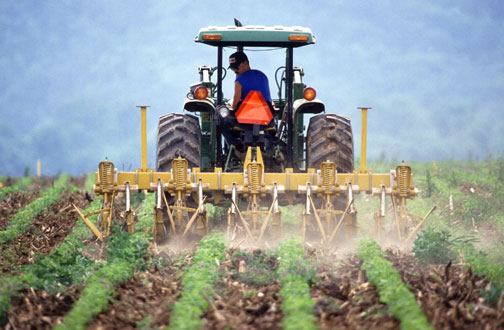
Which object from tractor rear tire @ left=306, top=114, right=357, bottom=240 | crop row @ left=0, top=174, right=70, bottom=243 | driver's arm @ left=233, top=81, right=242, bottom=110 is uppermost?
driver's arm @ left=233, top=81, right=242, bottom=110

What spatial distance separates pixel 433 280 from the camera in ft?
22.9

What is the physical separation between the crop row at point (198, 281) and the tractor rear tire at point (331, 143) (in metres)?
2.01

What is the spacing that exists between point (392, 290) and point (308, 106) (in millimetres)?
4453

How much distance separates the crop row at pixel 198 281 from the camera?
5632 mm

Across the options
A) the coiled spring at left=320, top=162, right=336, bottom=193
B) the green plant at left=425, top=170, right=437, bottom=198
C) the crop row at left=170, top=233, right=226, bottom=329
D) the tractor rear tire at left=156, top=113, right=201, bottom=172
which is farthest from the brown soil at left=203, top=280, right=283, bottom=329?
the green plant at left=425, top=170, right=437, bottom=198

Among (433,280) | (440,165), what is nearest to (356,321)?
(433,280)

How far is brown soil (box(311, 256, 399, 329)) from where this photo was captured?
18.9 feet

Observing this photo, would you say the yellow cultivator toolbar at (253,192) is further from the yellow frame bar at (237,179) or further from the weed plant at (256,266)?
the weed plant at (256,266)

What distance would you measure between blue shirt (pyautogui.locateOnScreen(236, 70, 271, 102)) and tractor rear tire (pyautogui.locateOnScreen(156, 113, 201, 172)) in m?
0.93

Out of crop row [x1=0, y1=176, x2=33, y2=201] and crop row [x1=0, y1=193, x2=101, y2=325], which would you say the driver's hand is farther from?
crop row [x1=0, y1=176, x2=33, y2=201]

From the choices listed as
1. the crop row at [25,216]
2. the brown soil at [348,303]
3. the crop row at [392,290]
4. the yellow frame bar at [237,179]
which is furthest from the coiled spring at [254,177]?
the crop row at [25,216]

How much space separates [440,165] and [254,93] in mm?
12180

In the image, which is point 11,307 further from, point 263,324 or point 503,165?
point 503,165

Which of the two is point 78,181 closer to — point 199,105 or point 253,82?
point 199,105
